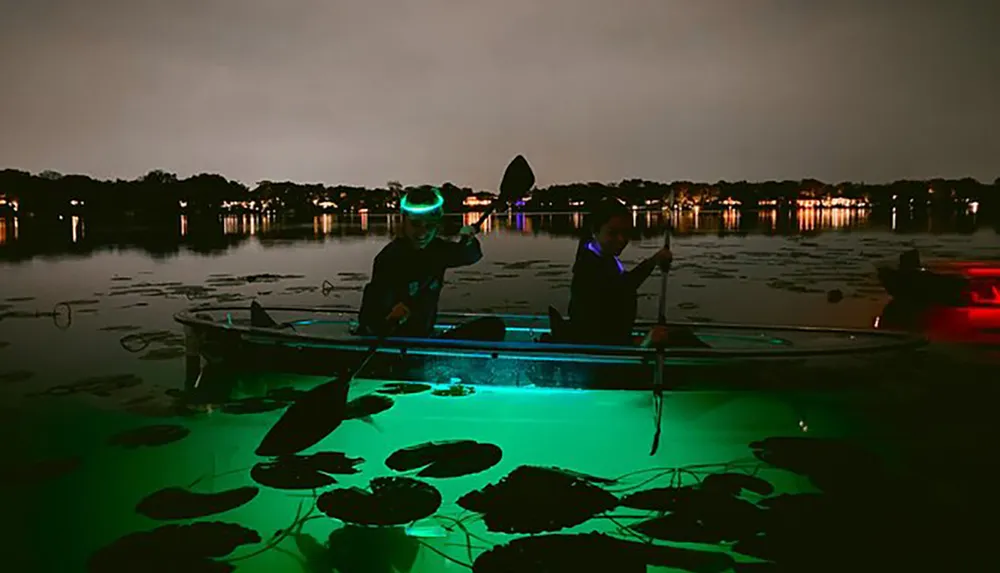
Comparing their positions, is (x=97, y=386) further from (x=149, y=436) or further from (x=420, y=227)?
(x=420, y=227)

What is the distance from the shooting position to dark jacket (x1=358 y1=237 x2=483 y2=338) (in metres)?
4.66

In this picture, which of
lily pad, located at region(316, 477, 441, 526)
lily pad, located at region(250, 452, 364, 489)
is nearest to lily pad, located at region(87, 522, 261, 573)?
lily pad, located at region(316, 477, 441, 526)

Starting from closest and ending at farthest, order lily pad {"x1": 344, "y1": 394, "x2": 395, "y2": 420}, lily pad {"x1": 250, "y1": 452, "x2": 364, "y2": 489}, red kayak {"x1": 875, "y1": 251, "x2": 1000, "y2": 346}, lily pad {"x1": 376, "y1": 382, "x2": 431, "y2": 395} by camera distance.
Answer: lily pad {"x1": 250, "y1": 452, "x2": 364, "y2": 489}, lily pad {"x1": 344, "y1": 394, "x2": 395, "y2": 420}, lily pad {"x1": 376, "y1": 382, "x2": 431, "y2": 395}, red kayak {"x1": 875, "y1": 251, "x2": 1000, "y2": 346}

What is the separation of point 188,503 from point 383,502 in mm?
1010

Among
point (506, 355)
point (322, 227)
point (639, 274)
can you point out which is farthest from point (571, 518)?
point (322, 227)

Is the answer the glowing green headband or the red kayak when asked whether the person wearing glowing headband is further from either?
the red kayak

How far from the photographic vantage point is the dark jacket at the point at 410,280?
15.3 ft

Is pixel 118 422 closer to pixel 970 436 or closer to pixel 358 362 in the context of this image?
pixel 358 362

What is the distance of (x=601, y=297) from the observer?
15.0ft

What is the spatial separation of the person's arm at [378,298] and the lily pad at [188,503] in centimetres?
153

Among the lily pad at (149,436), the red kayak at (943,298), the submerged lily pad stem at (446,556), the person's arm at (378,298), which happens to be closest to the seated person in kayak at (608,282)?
the person's arm at (378,298)

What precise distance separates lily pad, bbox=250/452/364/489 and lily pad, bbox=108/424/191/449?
0.92 metres

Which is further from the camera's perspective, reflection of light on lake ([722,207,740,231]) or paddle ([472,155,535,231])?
reflection of light on lake ([722,207,740,231])

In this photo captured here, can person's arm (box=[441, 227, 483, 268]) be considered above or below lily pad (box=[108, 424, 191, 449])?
above
